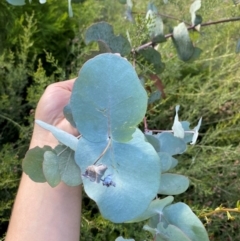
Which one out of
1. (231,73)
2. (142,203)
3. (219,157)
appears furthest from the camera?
(231,73)

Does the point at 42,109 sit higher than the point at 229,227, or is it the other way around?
the point at 42,109

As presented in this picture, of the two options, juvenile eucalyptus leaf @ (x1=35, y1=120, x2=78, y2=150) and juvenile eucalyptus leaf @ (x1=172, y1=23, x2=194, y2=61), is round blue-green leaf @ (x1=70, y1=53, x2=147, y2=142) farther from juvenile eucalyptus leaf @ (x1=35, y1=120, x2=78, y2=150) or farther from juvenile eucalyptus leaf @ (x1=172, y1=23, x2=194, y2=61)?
juvenile eucalyptus leaf @ (x1=172, y1=23, x2=194, y2=61)

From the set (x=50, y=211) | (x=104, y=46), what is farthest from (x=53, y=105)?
(x=104, y=46)

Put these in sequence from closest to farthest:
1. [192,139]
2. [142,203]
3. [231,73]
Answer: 1. [142,203]
2. [192,139]
3. [231,73]

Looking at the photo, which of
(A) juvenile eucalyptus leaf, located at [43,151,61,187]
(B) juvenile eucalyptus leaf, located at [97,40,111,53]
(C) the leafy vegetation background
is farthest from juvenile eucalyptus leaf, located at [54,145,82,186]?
(C) the leafy vegetation background

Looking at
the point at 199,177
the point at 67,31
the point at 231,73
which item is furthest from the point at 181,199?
the point at 67,31

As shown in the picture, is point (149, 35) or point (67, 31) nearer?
A: point (149, 35)

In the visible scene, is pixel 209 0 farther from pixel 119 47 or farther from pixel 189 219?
pixel 189 219
